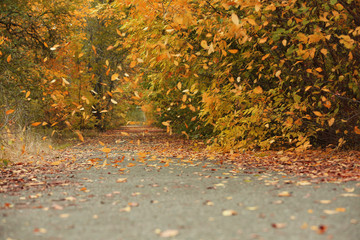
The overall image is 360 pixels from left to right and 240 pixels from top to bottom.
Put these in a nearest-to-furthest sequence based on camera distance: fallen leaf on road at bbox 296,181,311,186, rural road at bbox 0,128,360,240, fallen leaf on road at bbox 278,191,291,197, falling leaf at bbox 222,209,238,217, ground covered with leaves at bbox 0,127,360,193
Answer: rural road at bbox 0,128,360,240, falling leaf at bbox 222,209,238,217, fallen leaf on road at bbox 278,191,291,197, fallen leaf on road at bbox 296,181,311,186, ground covered with leaves at bbox 0,127,360,193

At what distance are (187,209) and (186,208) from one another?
2.0 inches

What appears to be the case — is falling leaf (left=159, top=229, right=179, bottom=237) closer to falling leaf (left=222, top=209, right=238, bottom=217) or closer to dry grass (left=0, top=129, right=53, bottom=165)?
falling leaf (left=222, top=209, right=238, bottom=217)

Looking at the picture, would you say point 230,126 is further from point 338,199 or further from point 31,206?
point 31,206

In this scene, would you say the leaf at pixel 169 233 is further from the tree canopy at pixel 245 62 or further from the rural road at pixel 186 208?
the tree canopy at pixel 245 62

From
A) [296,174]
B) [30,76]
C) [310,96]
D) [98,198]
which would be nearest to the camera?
[98,198]

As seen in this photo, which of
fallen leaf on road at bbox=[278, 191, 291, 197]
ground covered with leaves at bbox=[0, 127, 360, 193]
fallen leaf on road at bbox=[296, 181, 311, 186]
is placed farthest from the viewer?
ground covered with leaves at bbox=[0, 127, 360, 193]

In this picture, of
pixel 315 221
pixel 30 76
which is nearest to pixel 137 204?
pixel 315 221

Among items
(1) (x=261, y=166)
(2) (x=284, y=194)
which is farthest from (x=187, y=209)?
(1) (x=261, y=166)

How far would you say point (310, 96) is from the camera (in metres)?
9.20

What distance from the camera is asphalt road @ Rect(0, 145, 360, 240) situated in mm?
3439

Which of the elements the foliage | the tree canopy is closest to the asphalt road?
the tree canopy

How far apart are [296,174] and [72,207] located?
12.7 feet

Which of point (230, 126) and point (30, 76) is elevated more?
point (30, 76)

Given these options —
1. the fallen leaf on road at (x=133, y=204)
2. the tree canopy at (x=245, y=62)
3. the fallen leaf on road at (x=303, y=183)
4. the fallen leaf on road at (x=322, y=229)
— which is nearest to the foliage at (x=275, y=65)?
the tree canopy at (x=245, y=62)
